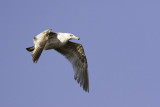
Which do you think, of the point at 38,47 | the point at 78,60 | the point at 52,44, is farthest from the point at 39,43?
the point at 78,60

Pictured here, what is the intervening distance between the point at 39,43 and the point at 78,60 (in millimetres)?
3537

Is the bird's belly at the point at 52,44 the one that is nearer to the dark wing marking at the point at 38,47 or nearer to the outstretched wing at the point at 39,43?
the outstretched wing at the point at 39,43

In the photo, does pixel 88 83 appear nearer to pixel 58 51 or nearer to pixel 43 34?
pixel 58 51

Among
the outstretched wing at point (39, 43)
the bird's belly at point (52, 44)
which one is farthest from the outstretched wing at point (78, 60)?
the outstretched wing at point (39, 43)

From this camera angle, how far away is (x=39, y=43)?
39.3ft

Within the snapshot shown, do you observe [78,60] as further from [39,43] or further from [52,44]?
[39,43]

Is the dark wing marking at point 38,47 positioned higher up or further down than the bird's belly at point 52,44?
further down

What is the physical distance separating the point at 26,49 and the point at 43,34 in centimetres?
172

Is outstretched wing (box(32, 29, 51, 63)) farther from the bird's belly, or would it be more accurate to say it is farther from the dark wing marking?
the bird's belly

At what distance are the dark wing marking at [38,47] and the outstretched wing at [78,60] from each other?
8.80ft

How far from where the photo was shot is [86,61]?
15141mm

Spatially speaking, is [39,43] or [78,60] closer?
[39,43]

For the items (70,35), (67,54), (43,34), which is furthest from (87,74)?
(43,34)

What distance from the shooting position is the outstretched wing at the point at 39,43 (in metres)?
11.5
